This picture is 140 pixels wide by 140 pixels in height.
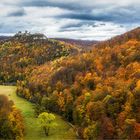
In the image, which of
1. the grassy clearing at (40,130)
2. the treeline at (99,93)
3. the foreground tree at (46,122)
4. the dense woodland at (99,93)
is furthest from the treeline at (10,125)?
the treeline at (99,93)

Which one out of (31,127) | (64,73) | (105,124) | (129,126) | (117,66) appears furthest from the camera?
(64,73)

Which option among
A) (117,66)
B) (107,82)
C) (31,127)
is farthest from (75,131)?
(117,66)

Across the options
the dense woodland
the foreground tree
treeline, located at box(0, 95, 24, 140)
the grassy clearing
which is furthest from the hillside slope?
treeline, located at box(0, 95, 24, 140)

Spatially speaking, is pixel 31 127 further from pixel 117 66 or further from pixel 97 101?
pixel 117 66

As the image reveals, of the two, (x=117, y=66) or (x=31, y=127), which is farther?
(x=117, y=66)

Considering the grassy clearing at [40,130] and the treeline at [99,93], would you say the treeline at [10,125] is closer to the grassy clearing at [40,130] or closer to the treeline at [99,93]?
the grassy clearing at [40,130]

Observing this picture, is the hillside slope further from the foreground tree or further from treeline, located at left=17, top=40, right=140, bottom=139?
the foreground tree

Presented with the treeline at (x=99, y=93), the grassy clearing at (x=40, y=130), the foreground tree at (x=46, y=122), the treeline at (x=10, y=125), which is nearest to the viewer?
the treeline at (x=99, y=93)

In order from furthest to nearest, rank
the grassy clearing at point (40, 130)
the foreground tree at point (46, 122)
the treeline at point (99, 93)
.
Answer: the foreground tree at point (46, 122), the grassy clearing at point (40, 130), the treeline at point (99, 93)

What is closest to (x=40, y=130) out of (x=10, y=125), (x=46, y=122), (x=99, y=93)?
(x=46, y=122)
